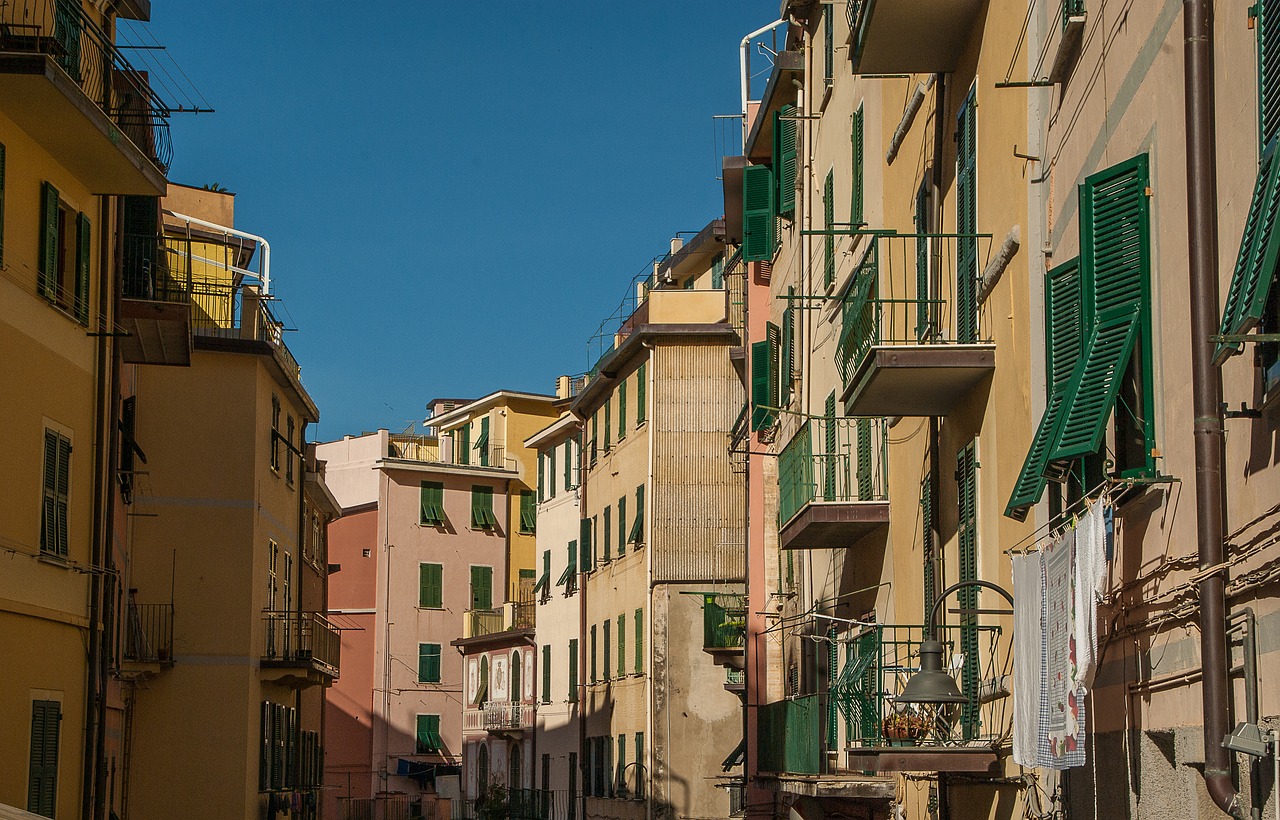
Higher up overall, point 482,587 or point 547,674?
point 482,587

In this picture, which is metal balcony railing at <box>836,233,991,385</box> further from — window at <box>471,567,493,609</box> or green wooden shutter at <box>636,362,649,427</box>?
window at <box>471,567,493,609</box>

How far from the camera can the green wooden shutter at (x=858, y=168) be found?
20.5 metres

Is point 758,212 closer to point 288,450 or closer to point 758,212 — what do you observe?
point 758,212

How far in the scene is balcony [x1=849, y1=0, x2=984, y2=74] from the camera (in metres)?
14.5

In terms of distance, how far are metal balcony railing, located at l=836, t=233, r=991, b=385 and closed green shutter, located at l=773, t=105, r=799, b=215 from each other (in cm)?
826

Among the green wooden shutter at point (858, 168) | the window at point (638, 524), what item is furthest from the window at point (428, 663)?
the green wooden shutter at point (858, 168)

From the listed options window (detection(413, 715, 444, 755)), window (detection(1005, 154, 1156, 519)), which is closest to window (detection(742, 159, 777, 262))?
window (detection(1005, 154, 1156, 519))

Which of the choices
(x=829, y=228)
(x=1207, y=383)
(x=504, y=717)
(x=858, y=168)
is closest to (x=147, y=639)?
(x=829, y=228)

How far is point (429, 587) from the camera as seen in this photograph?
→ 64.9 metres

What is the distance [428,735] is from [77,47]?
46.2m

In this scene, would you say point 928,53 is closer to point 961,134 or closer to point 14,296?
point 961,134

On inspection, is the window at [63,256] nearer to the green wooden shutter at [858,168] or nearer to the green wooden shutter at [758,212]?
the green wooden shutter at [858,168]

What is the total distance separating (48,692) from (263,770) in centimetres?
1550

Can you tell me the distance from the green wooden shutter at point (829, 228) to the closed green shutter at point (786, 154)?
2890mm
